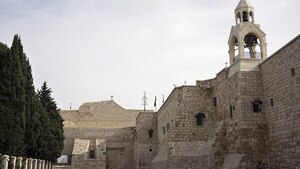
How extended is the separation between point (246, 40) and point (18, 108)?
42.7ft

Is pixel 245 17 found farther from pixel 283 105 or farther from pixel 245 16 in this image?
pixel 283 105

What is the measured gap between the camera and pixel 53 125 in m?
23.9

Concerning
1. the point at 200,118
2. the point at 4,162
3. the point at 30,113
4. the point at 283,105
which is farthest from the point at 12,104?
the point at 283,105

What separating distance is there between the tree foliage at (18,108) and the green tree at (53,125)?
2976 millimetres

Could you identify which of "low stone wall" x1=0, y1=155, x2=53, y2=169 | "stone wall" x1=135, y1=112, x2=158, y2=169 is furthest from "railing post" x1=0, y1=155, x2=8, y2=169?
"stone wall" x1=135, y1=112, x2=158, y2=169

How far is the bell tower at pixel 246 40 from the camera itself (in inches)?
741

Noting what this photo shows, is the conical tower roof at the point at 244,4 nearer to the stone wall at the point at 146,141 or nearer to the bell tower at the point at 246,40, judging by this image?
the bell tower at the point at 246,40

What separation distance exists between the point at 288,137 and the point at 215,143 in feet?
17.3

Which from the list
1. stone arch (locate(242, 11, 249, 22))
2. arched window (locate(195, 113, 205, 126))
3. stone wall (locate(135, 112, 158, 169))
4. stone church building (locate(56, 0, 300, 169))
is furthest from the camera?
stone wall (locate(135, 112, 158, 169))

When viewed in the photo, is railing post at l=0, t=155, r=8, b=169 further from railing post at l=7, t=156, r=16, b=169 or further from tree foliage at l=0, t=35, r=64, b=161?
tree foliage at l=0, t=35, r=64, b=161

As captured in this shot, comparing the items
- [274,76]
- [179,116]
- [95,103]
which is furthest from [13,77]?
[95,103]

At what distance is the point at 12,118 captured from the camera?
15.4m

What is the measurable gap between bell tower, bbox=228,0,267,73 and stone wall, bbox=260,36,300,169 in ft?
3.75

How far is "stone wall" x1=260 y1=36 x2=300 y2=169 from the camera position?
14.9 meters
